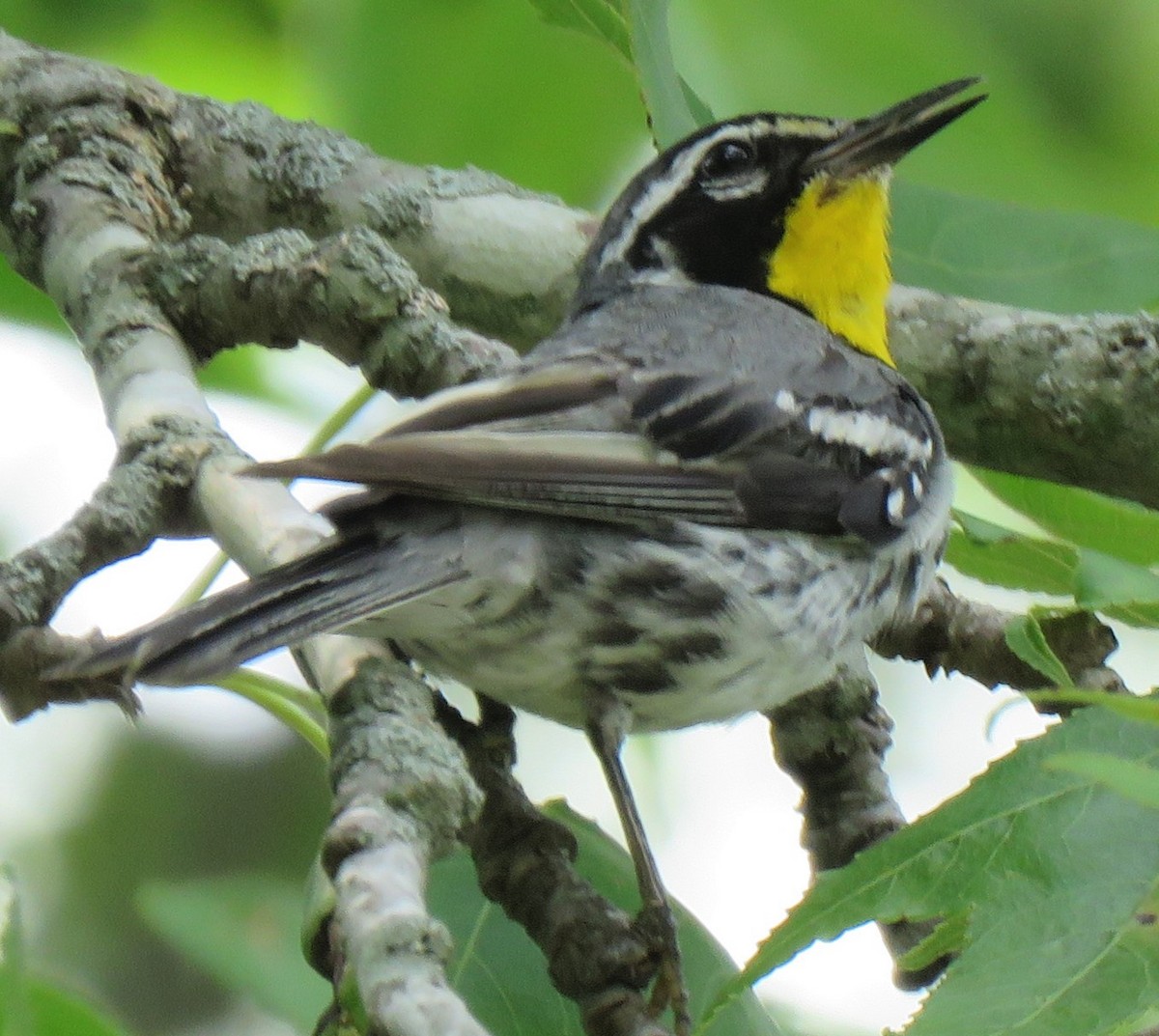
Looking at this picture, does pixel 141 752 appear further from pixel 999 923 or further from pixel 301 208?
pixel 999 923

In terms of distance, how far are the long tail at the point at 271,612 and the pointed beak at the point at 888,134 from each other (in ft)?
6.18

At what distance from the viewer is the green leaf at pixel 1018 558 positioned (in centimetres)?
323

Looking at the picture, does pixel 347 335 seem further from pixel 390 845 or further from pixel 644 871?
pixel 390 845

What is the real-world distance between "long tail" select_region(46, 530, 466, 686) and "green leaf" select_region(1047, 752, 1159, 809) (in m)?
1.23

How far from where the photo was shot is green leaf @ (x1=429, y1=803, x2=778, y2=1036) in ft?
9.58

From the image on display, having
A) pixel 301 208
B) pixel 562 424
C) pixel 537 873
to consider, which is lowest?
pixel 537 873

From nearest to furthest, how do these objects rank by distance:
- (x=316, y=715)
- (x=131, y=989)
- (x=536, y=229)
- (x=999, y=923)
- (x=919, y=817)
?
Result: (x=999, y=923) < (x=919, y=817) < (x=316, y=715) < (x=536, y=229) < (x=131, y=989)

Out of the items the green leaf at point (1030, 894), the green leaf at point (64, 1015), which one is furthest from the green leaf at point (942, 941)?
the green leaf at point (64, 1015)

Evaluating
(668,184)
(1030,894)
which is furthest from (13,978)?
(668,184)

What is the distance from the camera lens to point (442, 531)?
9.50 feet

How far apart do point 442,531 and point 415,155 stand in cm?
184

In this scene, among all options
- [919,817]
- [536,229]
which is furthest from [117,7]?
[919,817]

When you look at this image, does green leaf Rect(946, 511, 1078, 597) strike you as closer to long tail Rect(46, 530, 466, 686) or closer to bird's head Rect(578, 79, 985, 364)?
bird's head Rect(578, 79, 985, 364)

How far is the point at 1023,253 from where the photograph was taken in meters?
3.56
